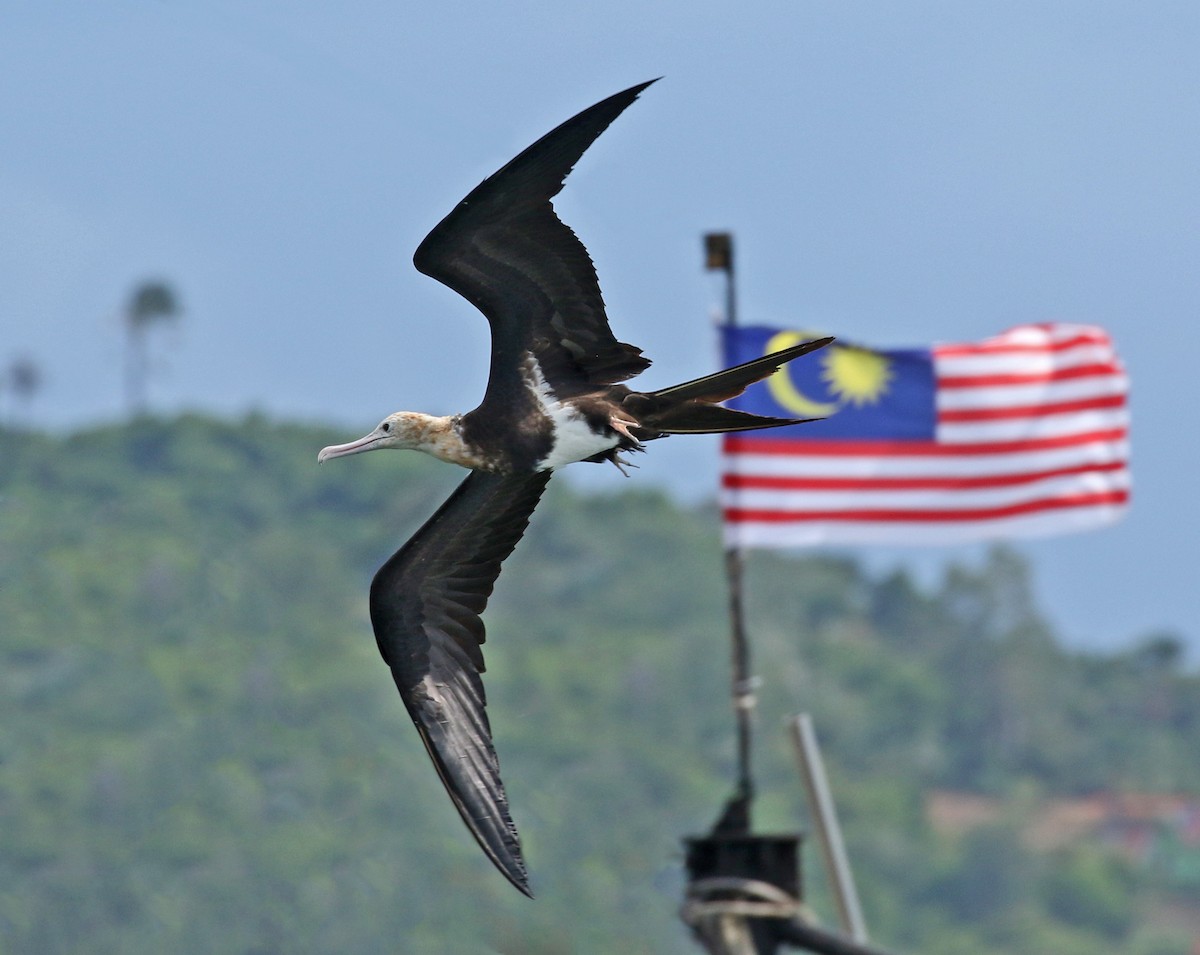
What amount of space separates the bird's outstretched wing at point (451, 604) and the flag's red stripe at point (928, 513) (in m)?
3.97

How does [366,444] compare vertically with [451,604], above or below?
above

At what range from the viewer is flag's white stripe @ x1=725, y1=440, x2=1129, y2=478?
17.6 meters

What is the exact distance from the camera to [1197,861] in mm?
119500

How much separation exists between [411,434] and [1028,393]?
766cm

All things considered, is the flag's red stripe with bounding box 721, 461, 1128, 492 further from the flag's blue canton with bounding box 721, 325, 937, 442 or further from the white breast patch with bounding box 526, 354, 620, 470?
the white breast patch with bounding box 526, 354, 620, 470

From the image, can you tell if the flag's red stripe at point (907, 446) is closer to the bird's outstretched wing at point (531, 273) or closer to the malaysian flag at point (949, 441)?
the malaysian flag at point (949, 441)

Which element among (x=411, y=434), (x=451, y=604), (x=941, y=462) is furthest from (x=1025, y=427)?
(x=411, y=434)

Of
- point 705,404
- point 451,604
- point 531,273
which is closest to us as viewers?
point 705,404

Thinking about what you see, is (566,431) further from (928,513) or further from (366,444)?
(928,513)

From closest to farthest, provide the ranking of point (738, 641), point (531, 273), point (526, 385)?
1. point (531, 273)
2. point (526, 385)
3. point (738, 641)

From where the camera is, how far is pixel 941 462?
18250mm

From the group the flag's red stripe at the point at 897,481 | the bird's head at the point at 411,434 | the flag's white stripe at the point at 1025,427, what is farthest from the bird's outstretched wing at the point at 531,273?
the flag's white stripe at the point at 1025,427

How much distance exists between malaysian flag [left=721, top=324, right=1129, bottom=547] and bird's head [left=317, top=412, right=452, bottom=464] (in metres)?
5.48

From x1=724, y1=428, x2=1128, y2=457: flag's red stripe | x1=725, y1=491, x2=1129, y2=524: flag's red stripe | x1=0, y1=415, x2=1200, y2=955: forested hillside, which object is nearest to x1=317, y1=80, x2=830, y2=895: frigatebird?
x1=725, y1=491, x2=1129, y2=524: flag's red stripe
